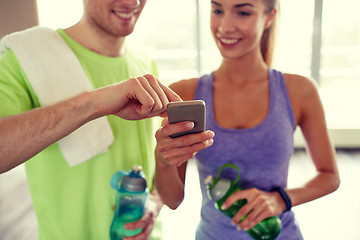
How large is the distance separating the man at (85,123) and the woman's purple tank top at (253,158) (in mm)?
190

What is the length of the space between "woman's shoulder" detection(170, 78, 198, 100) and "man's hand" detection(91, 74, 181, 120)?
1.35 ft

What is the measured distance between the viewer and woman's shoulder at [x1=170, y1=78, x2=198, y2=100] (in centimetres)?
115

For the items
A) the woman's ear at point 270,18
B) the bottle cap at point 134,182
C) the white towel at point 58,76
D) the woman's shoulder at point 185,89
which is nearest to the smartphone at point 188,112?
the bottle cap at point 134,182

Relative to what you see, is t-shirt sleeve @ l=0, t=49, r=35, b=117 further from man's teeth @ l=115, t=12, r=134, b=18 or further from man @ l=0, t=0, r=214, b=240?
man's teeth @ l=115, t=12, r=134, b=18

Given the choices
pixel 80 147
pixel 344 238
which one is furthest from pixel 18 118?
pixel 344 238

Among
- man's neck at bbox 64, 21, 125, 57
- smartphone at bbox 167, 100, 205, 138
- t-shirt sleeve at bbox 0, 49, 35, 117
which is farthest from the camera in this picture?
man's neck at bbox 64, 21, 125, 57

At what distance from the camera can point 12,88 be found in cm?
81

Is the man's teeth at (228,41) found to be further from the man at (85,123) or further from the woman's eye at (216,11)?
the man at (85,123)

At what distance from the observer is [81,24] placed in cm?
103

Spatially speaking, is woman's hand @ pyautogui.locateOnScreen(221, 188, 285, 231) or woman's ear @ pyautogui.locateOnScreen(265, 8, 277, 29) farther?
woman's ear @ pyautogui.locateOnScreen(265, 8, 277, 29)

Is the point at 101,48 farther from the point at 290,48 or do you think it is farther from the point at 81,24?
the point at 290,48

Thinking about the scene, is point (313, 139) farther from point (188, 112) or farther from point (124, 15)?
point (124, 15)

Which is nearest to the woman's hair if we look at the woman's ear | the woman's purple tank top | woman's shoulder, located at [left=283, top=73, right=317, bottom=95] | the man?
the woman's ear

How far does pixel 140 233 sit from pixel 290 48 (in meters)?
4.09
